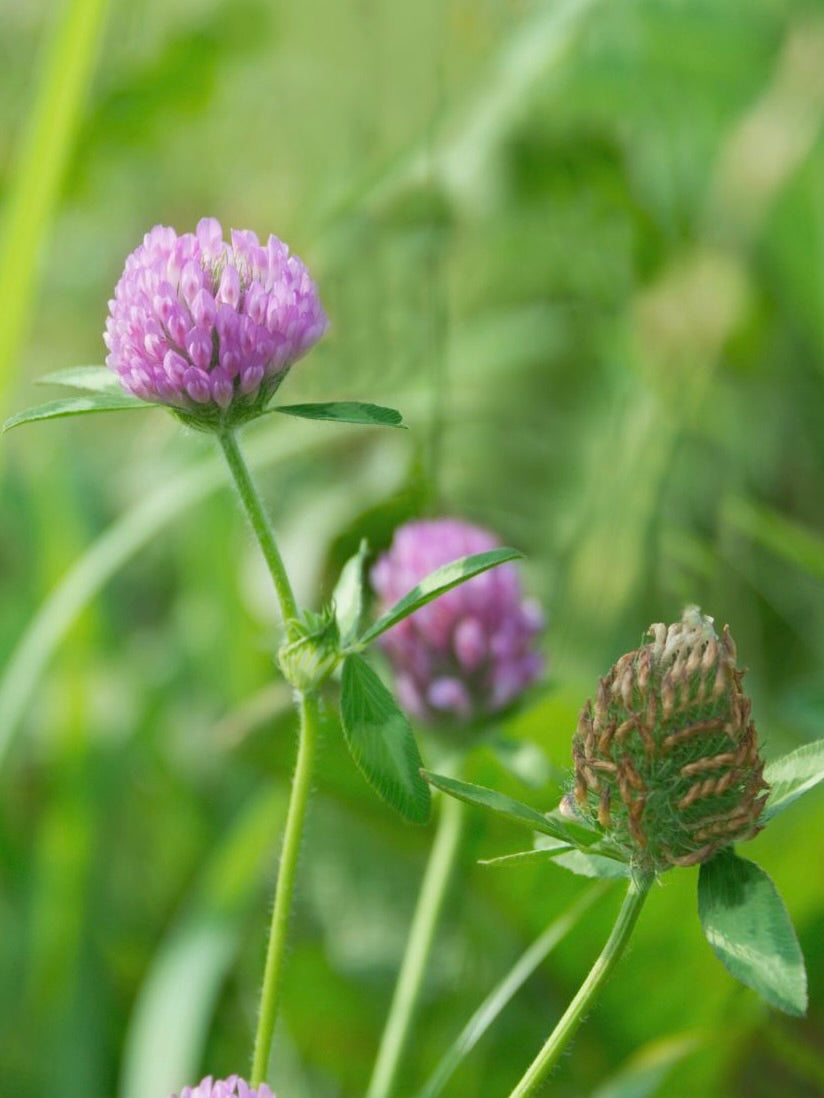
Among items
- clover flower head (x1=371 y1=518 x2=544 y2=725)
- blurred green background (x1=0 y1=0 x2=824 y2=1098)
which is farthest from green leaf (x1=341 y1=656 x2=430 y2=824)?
clover flower head (x1=371 y1=518 x2=544 y2=725)

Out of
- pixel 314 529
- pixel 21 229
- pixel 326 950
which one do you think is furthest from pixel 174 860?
pixel 21 229

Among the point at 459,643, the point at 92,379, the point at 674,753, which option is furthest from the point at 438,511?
the point at 674,753

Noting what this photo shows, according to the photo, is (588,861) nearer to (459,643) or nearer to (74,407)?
(74,407)

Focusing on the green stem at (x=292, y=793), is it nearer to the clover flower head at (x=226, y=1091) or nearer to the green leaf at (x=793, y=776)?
the clover flower head at (x=226, y=1091)

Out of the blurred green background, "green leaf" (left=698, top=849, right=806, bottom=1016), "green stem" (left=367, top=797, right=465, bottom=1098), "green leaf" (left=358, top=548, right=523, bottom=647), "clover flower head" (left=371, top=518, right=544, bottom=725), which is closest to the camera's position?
"green leaf" (left=698, top=849, right=806, bottom=1016)

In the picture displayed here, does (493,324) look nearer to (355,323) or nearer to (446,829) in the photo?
(355,323)

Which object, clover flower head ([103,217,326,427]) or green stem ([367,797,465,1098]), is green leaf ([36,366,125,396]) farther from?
green stem ([367,797,465,1098])

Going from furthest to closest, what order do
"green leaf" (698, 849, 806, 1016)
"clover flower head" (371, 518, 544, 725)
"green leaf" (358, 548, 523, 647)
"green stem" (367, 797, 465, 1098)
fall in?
"clover flower head" (371, 518, 544, 725)
"green stem" (367, 797, 465, 1098)
"green leaf" (358, 548, 523, 647)
"green leaf" (698, 849, 806, 1016)
